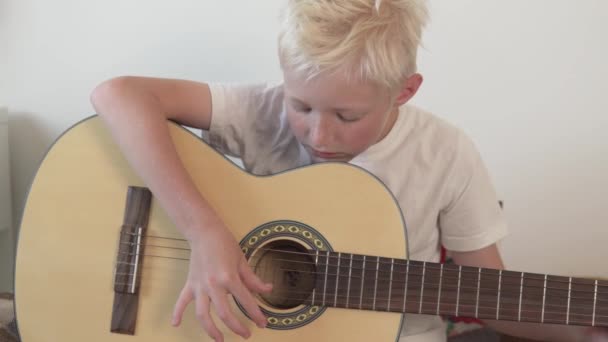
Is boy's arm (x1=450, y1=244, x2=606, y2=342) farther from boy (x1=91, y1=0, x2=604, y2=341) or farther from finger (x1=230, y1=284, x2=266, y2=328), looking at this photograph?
finger (x1=230, y1=284, x2=266, y2=328)

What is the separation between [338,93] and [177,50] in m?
0.66

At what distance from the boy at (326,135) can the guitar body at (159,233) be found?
1.7 inches

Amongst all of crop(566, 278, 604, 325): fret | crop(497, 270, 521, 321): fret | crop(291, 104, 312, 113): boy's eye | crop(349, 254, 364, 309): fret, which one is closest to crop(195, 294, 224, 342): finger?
crop(349, 254, 364, 309): fret

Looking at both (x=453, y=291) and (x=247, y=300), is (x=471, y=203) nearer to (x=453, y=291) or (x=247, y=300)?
(x=453, y=291)

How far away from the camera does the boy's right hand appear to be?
86cm

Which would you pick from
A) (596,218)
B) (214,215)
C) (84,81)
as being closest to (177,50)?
(84,81)

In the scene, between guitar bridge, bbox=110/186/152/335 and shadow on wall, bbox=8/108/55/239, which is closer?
guitar bridge, bbox=110/186/152/335

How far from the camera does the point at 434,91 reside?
1465 mm

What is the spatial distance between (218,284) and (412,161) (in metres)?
0.41

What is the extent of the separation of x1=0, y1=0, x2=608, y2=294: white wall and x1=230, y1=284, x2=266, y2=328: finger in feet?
2.27

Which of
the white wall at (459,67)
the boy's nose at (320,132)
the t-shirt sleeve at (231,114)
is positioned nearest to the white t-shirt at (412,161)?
the t-shirt sleeve at (231,114)

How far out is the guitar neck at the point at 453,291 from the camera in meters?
0.92

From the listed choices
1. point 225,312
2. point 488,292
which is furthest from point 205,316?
point 488,292

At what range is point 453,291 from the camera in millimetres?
945
